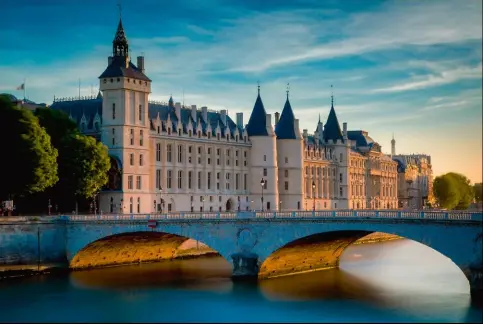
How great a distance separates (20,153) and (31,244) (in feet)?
24.2

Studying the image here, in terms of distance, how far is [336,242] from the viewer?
67750 millimetres

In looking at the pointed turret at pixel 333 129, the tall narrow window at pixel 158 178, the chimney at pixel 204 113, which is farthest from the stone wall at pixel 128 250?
the pointed turret at pixel 333 129

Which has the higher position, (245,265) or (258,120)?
(258,120)

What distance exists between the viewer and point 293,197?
11788 cm

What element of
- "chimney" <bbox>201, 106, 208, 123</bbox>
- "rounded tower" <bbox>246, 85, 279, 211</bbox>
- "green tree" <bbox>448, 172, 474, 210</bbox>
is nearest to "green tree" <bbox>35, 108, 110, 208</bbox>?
"chimney" <bbox>201, 106, 208, 123</bbox>

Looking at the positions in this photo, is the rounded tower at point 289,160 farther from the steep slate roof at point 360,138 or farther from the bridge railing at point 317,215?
the bridge railing at point 317,215

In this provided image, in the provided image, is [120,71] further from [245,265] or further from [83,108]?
[245,265]

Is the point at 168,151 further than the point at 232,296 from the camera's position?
Yes

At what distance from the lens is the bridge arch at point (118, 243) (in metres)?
68.0

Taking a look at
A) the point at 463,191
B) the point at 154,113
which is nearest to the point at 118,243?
the point at 154,113

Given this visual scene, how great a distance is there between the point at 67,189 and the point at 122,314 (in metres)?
29.3

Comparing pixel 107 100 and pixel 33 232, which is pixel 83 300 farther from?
pixel 107 100

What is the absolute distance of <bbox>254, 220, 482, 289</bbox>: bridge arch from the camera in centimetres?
5262

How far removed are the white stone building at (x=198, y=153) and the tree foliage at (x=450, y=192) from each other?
81.3ft
